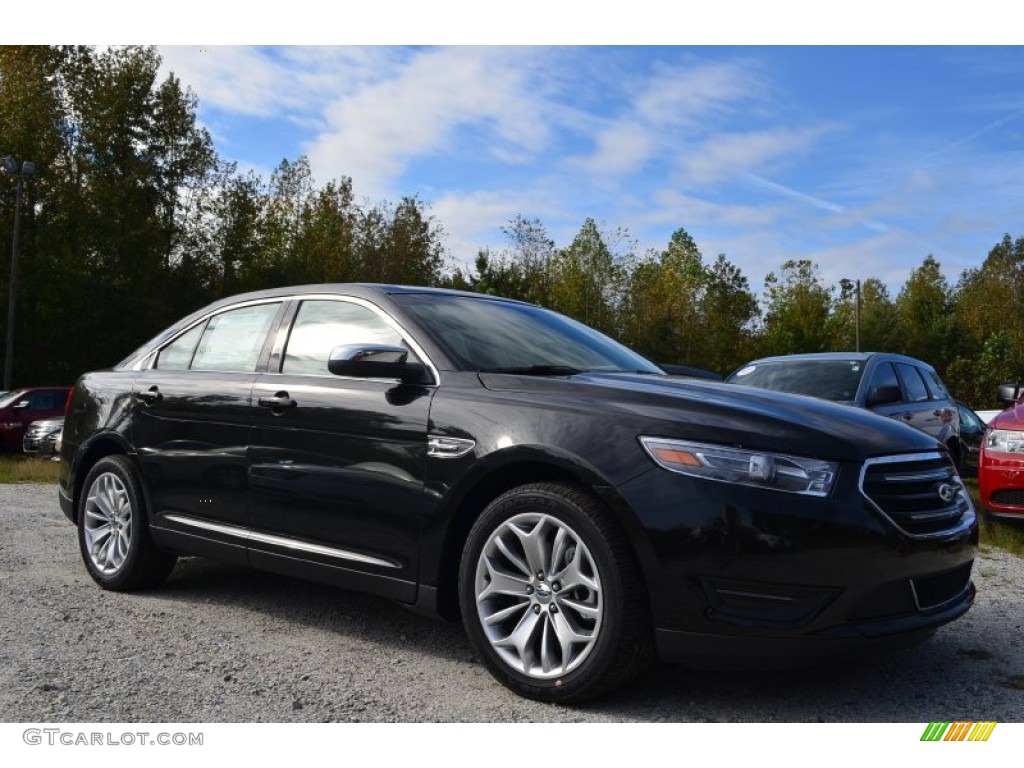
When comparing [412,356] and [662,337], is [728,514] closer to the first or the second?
[412,356]

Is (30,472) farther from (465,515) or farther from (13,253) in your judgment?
(13,253)

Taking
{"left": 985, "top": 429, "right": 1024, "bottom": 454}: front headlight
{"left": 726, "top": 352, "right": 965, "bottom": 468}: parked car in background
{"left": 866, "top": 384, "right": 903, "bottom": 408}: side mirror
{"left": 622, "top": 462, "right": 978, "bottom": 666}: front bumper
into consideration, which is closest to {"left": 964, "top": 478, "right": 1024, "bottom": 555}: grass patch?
{"left": 985, "top": 429, "right": 1024, "bottom": 454}: front headlight

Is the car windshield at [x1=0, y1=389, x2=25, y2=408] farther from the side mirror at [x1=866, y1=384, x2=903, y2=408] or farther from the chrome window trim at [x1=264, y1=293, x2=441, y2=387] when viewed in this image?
the chrome window trim at [x1=264, y1=293, x2=441, y2=387]

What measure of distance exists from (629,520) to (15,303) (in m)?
32.7

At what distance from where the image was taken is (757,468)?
327cm

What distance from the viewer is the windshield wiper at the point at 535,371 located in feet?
13.4

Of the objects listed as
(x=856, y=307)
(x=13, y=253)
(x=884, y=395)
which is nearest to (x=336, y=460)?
(x=884, y=395)

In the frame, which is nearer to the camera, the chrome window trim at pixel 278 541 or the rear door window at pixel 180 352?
the chrome window trim at pixel 278 541

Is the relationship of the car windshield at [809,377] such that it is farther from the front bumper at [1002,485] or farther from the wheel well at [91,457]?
the wheel well at [91,457]

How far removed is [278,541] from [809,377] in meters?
6.33

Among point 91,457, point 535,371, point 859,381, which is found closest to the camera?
point 535,371

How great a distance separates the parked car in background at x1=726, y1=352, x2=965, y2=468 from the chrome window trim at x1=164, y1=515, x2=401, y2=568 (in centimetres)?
546
